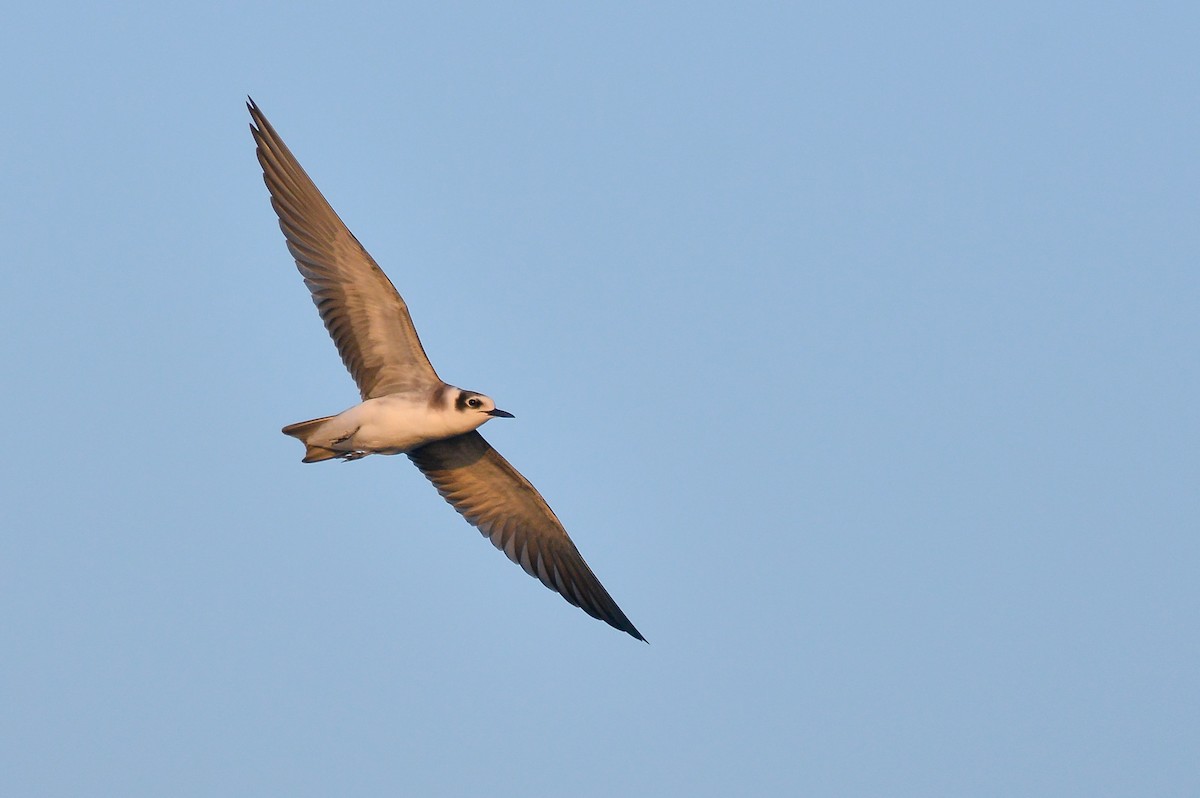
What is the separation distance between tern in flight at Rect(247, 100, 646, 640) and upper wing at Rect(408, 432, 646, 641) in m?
0.01

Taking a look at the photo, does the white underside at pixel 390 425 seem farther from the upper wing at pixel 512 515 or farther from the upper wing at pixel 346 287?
the upper wing at pixel 512 515

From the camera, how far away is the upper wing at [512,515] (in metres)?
22.5

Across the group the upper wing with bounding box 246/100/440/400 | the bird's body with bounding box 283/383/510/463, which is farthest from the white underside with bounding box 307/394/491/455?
the upper wing with bounding box 246/100/440/400

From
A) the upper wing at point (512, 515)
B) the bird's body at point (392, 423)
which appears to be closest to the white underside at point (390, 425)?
the bird's body at point (392, 423)

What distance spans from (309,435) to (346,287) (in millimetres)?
2009

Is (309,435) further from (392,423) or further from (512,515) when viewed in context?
(512,515)

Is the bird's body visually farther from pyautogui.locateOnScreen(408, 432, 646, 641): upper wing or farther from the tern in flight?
pyautogui.locateOnScreen(408, 432, 646, 641): upper wing

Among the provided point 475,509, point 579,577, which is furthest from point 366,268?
point 579,577

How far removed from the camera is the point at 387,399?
68.3 feet

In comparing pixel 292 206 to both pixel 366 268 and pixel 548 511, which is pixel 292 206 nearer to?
pixel 366 268

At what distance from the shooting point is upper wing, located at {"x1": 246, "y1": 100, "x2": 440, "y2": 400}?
21109 millimetres

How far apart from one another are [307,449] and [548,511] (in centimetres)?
375

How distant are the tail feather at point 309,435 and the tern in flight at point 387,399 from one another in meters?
0.01

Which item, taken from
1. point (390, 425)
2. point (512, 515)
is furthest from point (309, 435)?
point (512, 515)
